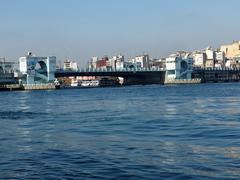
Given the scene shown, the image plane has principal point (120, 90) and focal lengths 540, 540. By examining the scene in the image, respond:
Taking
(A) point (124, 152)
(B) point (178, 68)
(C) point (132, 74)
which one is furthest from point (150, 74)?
(A) point (124, 152)

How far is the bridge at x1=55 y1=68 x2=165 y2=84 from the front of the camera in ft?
420

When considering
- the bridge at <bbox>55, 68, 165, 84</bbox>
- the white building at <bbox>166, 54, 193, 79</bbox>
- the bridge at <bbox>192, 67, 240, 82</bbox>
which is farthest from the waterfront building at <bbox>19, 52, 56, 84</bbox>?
the bridge at <bbox>192, 67, 240, 82</bbox>

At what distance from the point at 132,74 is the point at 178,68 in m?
12.4

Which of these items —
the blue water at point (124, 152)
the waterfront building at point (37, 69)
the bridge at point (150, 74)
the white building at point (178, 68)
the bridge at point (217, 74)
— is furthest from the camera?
the bridge at point (217, 74)

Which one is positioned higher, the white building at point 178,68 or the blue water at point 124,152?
the white building at point 178,68

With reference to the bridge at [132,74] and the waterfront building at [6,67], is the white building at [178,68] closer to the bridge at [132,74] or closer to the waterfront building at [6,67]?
the bridge at [132,74]

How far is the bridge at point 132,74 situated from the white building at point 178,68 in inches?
139

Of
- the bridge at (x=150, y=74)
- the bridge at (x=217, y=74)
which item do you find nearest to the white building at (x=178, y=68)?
the bridge at (x=150, y=74)

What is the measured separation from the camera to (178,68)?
469 feet

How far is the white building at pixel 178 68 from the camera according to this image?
14244 cm

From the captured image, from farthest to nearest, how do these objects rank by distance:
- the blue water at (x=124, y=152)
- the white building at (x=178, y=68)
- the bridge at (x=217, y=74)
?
the bridge at (x=217, y=74) → the white building at (x=178, y=68) → the blue water at (x=124, y=152)

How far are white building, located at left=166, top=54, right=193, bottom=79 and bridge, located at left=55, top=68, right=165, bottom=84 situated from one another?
3.54 m

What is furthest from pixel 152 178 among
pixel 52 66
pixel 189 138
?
pixel 52 66

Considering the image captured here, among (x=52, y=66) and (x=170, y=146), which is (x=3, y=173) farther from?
(x=52, y=66)
